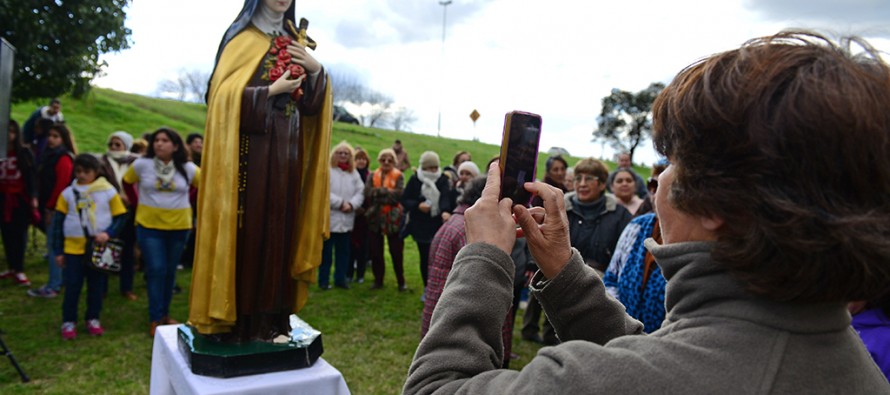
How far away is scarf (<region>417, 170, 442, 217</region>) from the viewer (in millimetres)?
7039

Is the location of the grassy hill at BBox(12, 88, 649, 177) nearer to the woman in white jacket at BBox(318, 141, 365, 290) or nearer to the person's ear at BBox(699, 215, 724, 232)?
the woman in white jacket at BBox(318, 141, 365, 290)

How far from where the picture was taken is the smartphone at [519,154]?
122 cm

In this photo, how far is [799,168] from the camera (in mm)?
798

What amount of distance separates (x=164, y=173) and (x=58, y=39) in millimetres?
3801

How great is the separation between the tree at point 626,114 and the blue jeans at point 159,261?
22.3m

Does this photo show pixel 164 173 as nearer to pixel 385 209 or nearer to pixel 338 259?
pixel 385 209

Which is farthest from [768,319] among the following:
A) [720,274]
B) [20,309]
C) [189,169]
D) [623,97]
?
[623,97]

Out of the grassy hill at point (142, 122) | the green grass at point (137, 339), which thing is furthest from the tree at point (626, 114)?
the green grass at point (137, 339)

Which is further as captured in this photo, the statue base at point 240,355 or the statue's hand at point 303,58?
the statue's hand at point 303,58

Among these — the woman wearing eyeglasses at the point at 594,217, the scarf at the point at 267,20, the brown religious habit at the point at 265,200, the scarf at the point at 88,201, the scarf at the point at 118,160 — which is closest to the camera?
the brown religious habit at the point at 265,200

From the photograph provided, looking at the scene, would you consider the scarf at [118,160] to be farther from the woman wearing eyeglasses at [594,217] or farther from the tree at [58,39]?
the woman wearing eyeglasses at [594,217]

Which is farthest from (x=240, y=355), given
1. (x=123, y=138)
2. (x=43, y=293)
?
(x=123, y=138)

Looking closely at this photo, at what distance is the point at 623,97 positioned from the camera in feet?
87.6

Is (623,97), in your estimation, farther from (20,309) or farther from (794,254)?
(794,254)
